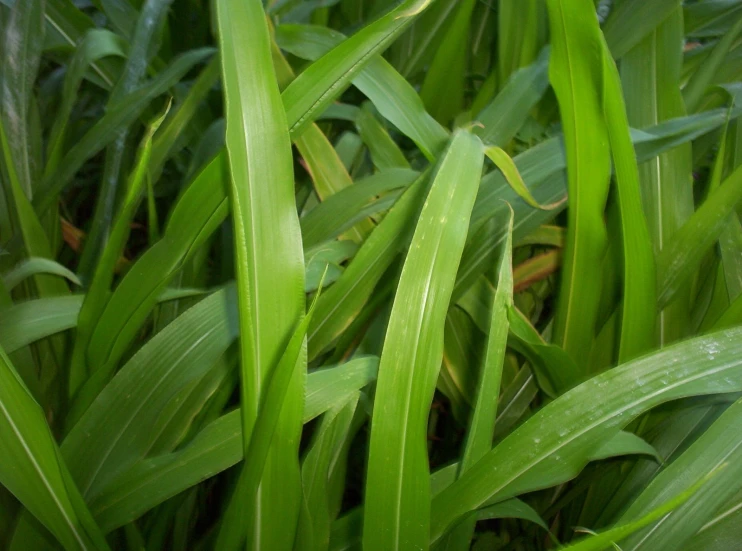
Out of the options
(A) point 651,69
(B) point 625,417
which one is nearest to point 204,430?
(B) point 625,417

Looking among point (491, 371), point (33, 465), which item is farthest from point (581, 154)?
point (33, 465)

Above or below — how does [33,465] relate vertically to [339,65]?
below

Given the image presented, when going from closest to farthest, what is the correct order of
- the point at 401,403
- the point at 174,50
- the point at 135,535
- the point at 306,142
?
the point at 401,403 < the point at 135,535 < the point at 306,142 < the point at 174,50

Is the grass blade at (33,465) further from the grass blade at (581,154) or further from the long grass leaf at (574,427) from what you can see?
the grass blade at (581,154)

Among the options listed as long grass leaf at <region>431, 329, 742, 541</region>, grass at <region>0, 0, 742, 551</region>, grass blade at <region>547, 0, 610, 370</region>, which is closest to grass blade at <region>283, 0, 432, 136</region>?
grass at <region>0, 0, 742, 551</region>

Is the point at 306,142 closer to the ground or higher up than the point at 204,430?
higher up

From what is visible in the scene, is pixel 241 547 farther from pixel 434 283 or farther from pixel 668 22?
pixel 668 22

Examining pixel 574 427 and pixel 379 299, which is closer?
pixel 574 427

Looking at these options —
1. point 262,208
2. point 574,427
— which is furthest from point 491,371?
point 262,208

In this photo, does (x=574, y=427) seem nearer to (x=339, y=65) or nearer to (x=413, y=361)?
(x=413, y=361)
